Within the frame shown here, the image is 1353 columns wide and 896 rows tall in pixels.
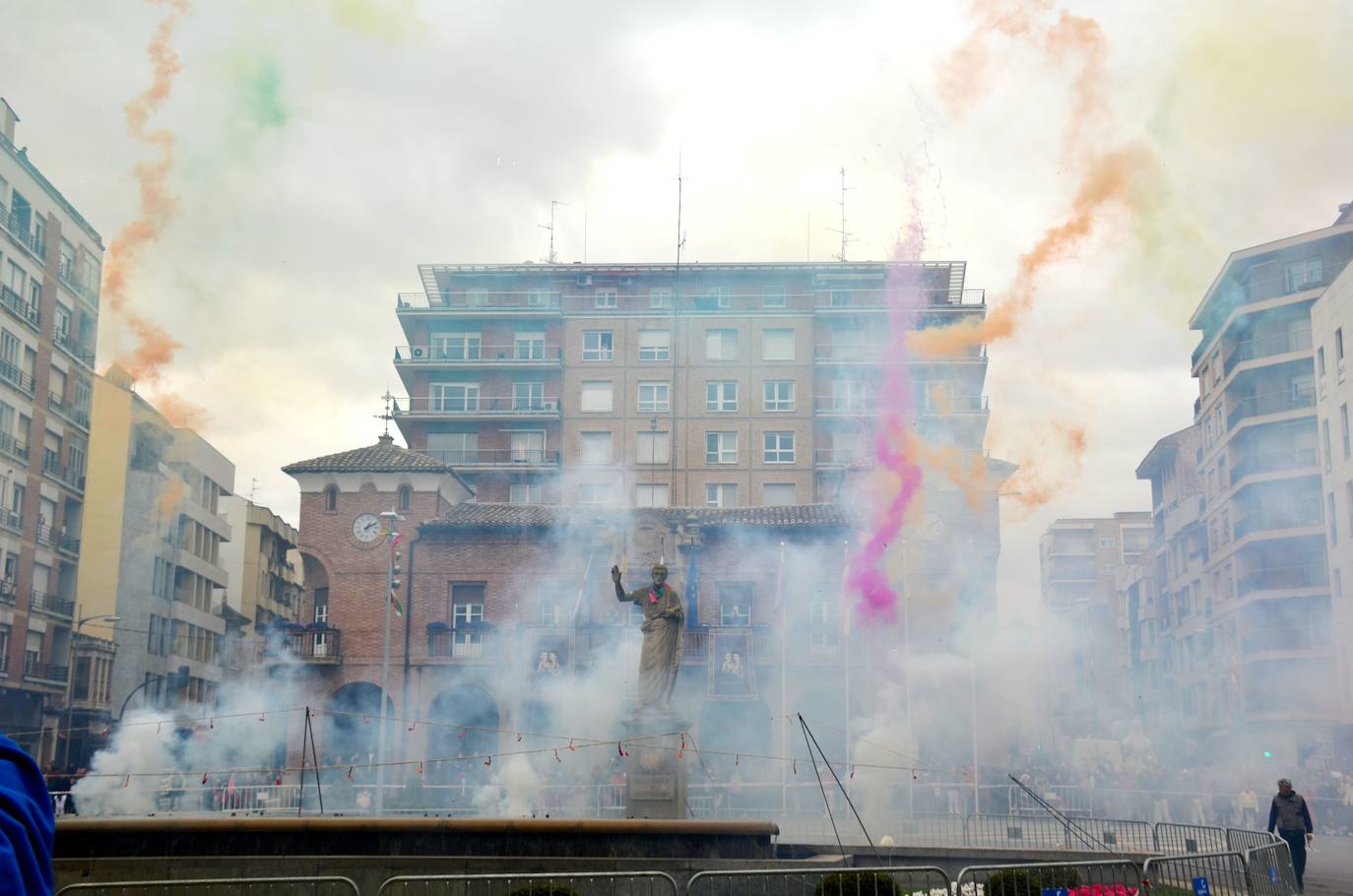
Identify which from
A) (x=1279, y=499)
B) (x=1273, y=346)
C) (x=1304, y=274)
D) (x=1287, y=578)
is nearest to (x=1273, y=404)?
(x=1273, y=346)

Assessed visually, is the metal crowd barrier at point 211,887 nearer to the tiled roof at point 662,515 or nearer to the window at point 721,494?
the tiled roof at point 662,515

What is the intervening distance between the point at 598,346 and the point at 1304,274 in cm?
3045

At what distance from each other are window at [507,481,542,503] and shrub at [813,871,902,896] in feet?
169

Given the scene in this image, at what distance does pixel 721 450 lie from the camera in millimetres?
63438

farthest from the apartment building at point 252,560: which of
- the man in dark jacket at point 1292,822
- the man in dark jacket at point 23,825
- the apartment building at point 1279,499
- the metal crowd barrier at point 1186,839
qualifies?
the man in dark jacket at point 23,825

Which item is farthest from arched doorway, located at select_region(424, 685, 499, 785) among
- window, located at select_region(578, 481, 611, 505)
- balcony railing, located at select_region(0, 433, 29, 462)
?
window, located at select_region(578, 481, 611, 505)

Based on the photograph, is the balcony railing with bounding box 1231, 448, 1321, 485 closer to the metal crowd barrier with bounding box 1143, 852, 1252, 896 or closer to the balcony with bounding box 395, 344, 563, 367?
the balcony with bounding box 395, 344, 563, 367

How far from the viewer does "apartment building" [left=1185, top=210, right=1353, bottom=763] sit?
5125 centimetres

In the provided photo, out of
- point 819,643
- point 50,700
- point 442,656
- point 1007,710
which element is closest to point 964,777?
point 1007,710

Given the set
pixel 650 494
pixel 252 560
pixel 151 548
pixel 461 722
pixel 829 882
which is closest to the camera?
pixel 829 882

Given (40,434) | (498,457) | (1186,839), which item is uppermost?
(498,457)

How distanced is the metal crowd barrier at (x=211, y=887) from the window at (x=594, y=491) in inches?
2026

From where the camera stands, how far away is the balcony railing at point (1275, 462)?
52812 millimetres

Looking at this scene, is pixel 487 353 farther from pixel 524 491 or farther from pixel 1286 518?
pixel 1286 518
